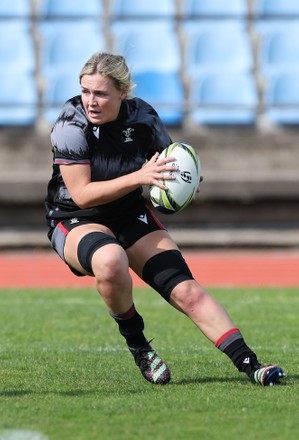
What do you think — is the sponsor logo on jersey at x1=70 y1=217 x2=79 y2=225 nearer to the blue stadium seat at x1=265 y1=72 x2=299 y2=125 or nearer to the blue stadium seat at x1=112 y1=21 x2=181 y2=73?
the blue stadium seat at x1=265 y1=72 x2=299 y2=125

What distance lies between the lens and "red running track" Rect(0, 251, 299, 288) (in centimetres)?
1278

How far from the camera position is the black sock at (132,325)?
590 cm

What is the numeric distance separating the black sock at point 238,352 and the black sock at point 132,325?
0.50 meters

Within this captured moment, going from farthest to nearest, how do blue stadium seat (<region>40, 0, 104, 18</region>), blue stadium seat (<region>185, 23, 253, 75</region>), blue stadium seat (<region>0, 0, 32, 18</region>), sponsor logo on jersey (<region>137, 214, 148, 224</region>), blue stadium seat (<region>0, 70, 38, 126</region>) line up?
blue stadium seat (<region>40, 0, 104, 18</region>), blue stadium seat (<region>0, 0, 32, 18</region>), blue stadium seat (<region>185, 23, 253, 75</region>), blue stadium seat (<region>0, 70, 38, 126</region>), sponsor logo on jersey (<region>137, 214, 148, 224</region>)

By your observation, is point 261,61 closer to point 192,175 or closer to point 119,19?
point 119,19

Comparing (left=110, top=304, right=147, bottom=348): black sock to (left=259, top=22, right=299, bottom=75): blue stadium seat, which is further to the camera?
(left=259, top=22, right=299, bottom=75): blue stadium seat

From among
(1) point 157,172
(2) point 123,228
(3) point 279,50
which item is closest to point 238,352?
(2) point 123,228

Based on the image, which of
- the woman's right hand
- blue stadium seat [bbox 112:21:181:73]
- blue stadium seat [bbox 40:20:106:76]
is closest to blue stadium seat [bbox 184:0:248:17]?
blue stadium seat [bbox 112:21:181:73]

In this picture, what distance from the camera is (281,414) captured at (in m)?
4.76

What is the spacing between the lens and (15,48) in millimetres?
19141

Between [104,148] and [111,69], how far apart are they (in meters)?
0.44

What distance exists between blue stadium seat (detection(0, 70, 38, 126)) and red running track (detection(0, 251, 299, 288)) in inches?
98.3

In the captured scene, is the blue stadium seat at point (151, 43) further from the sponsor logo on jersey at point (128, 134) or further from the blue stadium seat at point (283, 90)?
the sponsor logo on jersey at point (128, 134)

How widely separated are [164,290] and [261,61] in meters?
14.1
